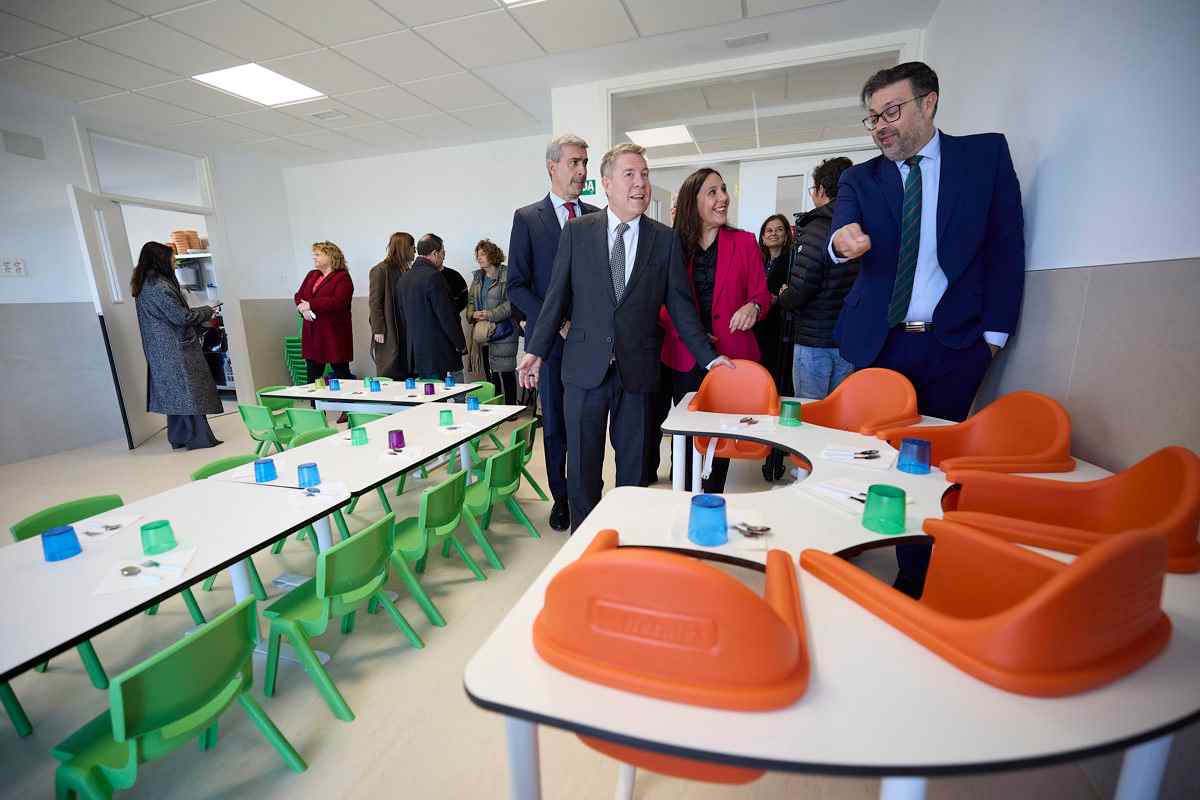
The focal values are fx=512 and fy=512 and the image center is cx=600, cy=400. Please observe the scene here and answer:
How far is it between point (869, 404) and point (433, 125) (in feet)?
18.7

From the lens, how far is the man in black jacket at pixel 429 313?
455cm

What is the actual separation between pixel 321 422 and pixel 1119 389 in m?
4.02

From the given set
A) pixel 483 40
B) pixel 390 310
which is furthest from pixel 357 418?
pixel 483 40

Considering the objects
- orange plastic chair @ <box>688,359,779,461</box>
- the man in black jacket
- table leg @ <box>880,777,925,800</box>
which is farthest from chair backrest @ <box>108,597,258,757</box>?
the man in black jacket

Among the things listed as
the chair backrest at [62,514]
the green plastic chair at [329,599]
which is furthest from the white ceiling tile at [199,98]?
the green plastic chair at [329,599]

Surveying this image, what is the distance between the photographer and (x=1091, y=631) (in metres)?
0.72

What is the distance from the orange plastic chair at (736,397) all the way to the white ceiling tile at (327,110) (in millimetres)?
4941

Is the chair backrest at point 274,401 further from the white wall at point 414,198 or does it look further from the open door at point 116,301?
the white wall at point 414,198

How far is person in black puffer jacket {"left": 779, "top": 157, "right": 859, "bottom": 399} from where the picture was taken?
2.93 metres

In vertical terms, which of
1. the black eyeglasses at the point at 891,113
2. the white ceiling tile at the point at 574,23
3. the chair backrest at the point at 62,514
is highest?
the white ceiling tile at the point at 574,23

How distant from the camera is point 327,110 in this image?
5.32 metres

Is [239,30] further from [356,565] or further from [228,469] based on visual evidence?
[356,565]

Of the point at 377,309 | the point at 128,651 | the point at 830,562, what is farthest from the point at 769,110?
the point at 128,651

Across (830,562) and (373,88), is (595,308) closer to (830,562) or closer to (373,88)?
(830,562)
